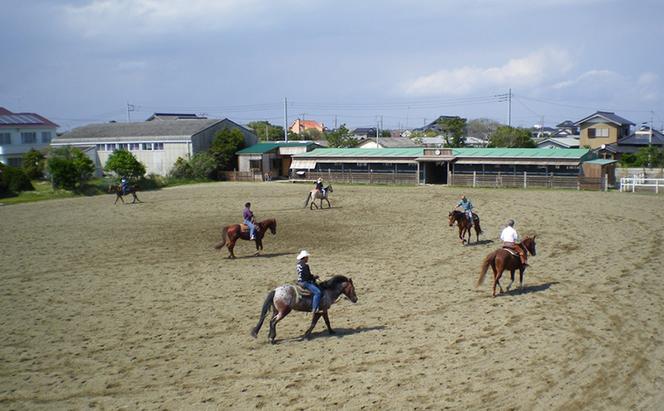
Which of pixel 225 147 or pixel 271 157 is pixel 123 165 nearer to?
pixel 225 147

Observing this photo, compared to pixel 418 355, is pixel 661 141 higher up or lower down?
higher up

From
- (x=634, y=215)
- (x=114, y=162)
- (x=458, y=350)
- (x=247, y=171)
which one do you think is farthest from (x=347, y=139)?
(x=458, y=350)

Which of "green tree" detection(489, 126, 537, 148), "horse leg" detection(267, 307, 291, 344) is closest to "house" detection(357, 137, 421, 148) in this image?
"green tree" detection(489, 126, 537, 148)

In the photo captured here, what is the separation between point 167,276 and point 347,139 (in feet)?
205

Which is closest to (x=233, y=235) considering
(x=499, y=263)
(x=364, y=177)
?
(x=499, y=263)

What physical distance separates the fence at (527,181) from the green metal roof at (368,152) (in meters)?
4.97

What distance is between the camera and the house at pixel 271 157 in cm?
5851

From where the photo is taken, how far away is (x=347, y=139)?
260 feet

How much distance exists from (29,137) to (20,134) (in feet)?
5.00

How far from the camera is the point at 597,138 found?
70062 millimetres

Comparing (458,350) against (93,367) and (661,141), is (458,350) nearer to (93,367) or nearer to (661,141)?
(93,367)

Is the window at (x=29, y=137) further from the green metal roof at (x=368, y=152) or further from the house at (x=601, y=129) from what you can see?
the house at (x=601, y=129)

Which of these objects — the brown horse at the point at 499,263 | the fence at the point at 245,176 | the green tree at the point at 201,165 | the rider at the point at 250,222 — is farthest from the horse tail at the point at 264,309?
the fence at the point at 245,176

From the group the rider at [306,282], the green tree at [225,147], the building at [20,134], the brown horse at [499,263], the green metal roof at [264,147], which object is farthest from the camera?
the building at [20,134]
